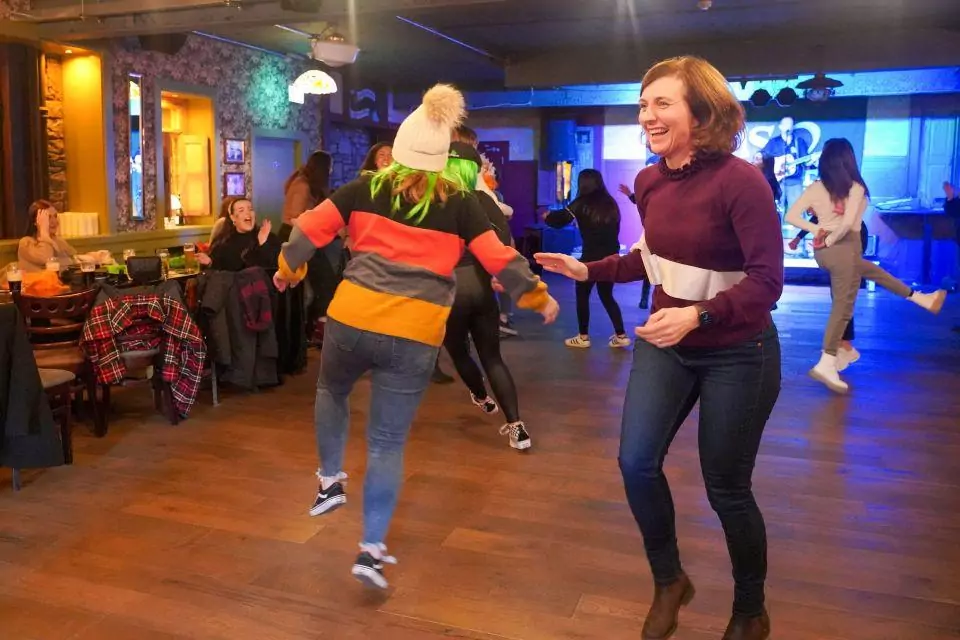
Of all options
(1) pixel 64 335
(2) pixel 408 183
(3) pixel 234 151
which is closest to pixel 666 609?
(2) pixel 408 183

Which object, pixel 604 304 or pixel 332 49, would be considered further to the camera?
pixel 332 49

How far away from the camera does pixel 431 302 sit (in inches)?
96.0

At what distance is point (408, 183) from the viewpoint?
2.40 metres

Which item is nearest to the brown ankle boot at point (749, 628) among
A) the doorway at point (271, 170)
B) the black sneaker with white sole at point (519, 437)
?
the black sneaker with white sole at point (519, 437)

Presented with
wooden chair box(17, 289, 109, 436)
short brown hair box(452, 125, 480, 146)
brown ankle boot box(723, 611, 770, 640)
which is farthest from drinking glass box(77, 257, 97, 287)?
brown ankle boot box(723, 611, 770, 640)

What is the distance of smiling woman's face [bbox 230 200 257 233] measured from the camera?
17.0 feet

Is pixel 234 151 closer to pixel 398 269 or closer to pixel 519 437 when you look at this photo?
pixel 519 437

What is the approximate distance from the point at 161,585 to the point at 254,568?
0.28 m

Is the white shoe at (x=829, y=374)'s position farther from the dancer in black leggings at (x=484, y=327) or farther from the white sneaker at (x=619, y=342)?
the dancer in black leggings at (x=484, y=327)

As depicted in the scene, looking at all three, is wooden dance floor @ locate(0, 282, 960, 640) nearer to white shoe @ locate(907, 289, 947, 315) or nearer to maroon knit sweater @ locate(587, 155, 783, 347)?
white shoe @ locate(907, 289, 947, 315)

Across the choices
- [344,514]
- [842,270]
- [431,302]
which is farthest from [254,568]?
[842,270]

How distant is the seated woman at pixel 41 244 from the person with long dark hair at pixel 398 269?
347cm

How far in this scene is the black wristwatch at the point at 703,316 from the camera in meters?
1.88

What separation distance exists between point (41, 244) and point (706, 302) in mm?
4683
